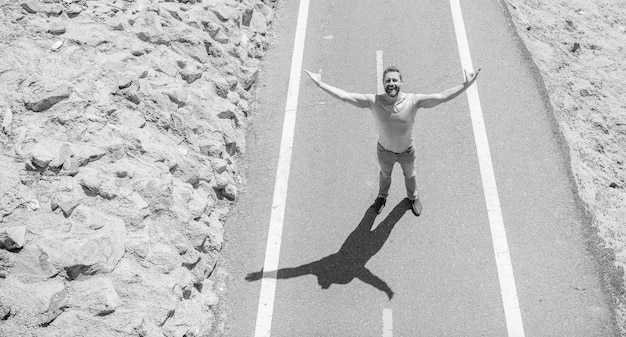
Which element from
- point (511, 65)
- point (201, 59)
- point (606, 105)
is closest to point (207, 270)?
point (201, 59)

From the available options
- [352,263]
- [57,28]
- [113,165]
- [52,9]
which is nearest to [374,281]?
[352,263]

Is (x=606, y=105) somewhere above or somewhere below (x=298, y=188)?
above

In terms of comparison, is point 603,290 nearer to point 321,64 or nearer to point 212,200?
point 212,200

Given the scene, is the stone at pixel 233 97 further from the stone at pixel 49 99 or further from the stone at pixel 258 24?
the stone at pixel 49 99

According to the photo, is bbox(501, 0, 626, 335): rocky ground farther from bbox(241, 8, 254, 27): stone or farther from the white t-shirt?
bbox(241, 8, 254, 27): stone

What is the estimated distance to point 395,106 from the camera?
679 centimetres

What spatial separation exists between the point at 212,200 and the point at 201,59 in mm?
2605

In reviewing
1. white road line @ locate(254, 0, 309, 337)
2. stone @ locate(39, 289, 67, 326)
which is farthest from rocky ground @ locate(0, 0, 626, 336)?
white road line @ locate(254, 0, 309, 337)

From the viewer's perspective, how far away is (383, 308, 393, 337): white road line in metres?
6.92

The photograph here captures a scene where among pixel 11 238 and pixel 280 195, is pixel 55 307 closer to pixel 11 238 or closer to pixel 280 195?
pixel 11 238

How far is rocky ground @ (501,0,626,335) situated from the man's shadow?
2670 mm

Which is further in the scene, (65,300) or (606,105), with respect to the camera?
(606,105)

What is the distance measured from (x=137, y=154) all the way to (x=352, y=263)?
3105 mm

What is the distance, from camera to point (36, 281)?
612 centimetres
